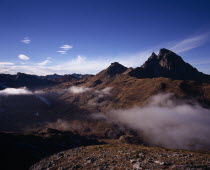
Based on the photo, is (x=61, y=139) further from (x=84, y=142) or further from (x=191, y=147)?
(x=191, y=147)

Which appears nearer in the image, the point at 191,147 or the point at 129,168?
the point at 129,168

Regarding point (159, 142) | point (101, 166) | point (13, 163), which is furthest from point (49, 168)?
point (159, 142)

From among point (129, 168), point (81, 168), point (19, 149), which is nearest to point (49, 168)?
point (81, 168)

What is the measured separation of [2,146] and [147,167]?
A: 88.0 metres

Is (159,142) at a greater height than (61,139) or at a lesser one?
lesser

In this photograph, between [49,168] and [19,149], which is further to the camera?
[19,149]

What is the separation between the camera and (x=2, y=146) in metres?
80.5

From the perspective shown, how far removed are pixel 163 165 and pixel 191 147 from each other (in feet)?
629

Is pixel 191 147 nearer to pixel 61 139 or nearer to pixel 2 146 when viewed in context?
pixel 61 139

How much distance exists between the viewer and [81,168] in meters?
26.9

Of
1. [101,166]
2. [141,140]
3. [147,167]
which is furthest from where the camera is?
[141,140]

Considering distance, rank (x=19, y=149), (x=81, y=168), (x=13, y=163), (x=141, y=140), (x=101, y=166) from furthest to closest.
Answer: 1. (x=141, y=140)
2. (x=19, y=149)
3. (x=13, y=163)
4. (x=81, y=168)
5. (x=101, y=166)

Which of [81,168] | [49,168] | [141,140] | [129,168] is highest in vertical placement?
[129,168]

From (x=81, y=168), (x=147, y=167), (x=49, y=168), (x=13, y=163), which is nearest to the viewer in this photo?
(x=147, y=167)
